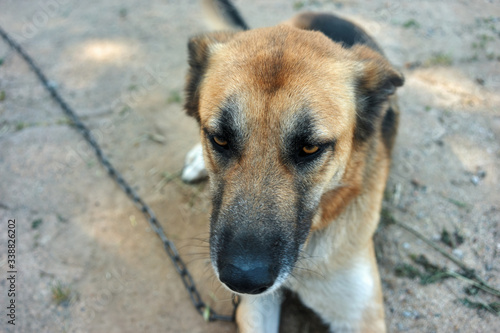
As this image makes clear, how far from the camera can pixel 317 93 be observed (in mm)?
1939

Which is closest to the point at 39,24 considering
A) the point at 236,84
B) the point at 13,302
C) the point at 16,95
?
the point at 16,95

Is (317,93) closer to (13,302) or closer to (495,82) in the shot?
(13,302)

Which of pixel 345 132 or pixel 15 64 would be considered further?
pixel 15 64

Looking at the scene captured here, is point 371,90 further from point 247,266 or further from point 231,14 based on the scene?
point 231,14

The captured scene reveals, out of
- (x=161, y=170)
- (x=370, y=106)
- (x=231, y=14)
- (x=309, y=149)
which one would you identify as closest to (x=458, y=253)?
(x=370, y=106)

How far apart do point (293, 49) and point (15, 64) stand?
17.9ft

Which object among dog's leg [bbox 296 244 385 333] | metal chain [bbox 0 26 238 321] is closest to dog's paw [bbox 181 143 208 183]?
metal chain [bbox 0 26 238 321]

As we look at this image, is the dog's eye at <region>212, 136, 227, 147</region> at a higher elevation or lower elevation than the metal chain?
higher

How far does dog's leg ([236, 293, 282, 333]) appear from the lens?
2500 millimetres

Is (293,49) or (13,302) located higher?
(293,49)

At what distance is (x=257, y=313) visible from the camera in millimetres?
2521

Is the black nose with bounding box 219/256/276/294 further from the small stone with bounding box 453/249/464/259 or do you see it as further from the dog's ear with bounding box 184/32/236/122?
the small stone with bounding box 453/249/464/259

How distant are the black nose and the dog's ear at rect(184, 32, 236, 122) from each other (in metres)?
1.20

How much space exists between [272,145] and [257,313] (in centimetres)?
140
